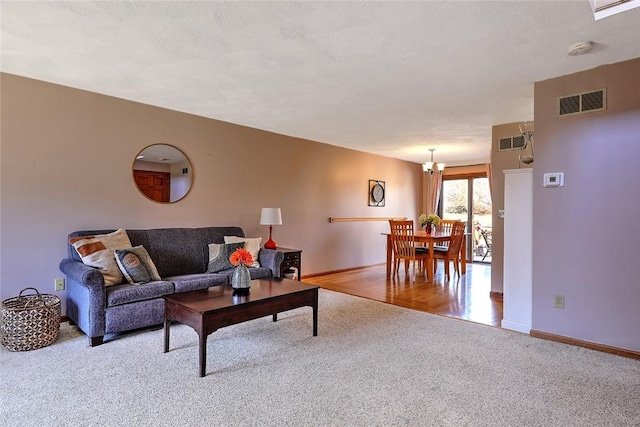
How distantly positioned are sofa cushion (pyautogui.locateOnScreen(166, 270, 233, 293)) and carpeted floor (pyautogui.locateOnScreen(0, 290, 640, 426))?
42 centimetres

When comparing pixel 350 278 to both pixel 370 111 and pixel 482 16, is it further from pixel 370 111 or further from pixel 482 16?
pixel 482 16

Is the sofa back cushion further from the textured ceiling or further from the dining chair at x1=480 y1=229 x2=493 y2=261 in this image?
the dining chair at x1=480 y1=229 x2=493 y2=261

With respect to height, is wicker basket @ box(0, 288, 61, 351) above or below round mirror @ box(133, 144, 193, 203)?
below

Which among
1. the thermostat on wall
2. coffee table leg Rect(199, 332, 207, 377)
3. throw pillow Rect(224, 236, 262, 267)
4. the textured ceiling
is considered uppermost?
the textured ceiling

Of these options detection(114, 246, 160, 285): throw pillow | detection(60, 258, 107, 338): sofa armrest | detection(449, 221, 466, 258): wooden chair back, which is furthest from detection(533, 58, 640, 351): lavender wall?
detection(60, 258, 107, 338): sofa armrest

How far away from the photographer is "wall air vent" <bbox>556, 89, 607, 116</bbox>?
9.21ft

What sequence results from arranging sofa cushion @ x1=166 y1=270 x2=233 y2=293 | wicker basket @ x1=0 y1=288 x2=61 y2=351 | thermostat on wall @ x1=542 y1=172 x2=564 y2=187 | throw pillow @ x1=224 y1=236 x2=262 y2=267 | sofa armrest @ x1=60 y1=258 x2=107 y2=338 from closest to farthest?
wicker basket @ x1=0 y1=288 x2=61 y2=351 → sofa armrest @ x1=60 y1=258 x2=107 y2=338 → thermostat on wall @ x1=542 y1=172 x2=564 y2=187 → sofa cushion @ x1=166 y1=270 x2=233 y2=293 → throw pillow @ x1=224 y1=236 x2=262 y2=267

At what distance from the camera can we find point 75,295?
3.07m

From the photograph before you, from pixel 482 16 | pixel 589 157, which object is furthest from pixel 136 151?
pixel 589 157

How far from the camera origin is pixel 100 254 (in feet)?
10.1

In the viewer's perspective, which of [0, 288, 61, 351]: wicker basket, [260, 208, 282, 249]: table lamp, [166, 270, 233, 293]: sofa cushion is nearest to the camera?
[0, 288, 61, 351]: wicker basket

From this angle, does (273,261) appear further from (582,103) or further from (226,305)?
(582,103)

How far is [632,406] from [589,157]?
70.7 inches

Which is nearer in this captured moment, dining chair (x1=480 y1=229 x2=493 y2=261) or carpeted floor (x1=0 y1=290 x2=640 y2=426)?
carpeted floor (x1=0 y1=290 x2=640 y2=426)
